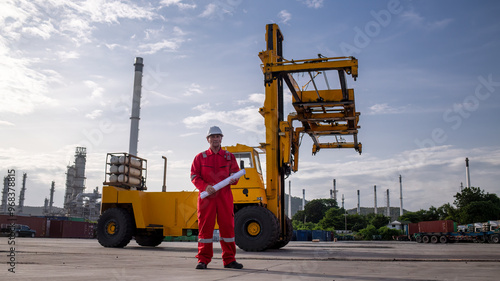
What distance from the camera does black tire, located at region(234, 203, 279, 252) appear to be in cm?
1032

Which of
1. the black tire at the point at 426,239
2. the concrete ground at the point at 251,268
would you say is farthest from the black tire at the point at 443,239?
the concrete ground at the point at 251,268

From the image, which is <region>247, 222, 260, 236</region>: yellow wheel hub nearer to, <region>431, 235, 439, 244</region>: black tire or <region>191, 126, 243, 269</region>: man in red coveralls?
<region>191, 126, 243, 269</region>: man in red coveralls

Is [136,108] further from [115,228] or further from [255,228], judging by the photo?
[255,228]

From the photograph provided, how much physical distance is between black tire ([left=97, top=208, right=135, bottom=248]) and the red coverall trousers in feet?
24.4

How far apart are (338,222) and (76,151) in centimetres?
5061

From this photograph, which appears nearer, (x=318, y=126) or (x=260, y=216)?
(x=260, y=216)

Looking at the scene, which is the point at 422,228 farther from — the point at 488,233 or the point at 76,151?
the point at 76,151

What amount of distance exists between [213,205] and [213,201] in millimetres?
53

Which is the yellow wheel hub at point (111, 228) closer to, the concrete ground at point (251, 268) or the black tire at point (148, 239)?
the black tire at point (148, 239)

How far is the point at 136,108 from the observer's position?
4550 cm

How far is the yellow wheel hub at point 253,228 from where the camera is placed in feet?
34.6

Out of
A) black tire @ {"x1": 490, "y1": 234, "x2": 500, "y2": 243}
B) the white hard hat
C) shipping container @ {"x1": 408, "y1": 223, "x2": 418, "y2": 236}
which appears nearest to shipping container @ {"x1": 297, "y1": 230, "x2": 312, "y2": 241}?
shipping container @ {"x1": 408, "y1": 223, "x2": 418, "y2": 236}

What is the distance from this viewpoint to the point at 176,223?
1236cm

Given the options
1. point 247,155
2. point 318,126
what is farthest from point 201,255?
point 318,126
